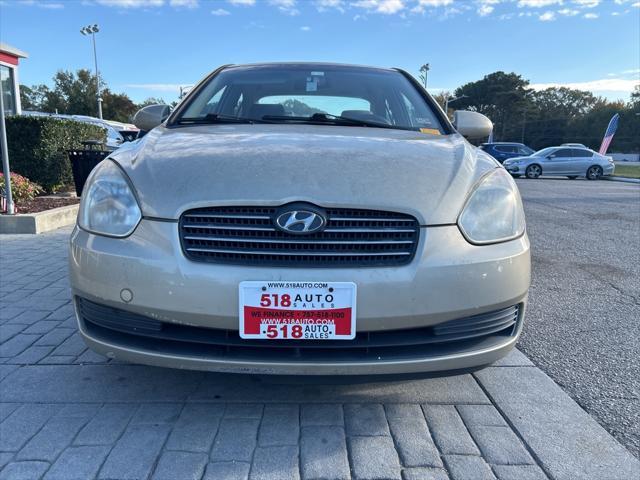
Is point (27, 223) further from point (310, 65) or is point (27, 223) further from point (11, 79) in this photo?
point (11, 79)

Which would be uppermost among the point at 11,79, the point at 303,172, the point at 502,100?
the point at 502,100

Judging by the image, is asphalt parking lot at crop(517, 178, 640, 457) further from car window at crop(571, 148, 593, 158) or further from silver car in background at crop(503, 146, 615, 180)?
car window at crop(571, 148, 593, 158)

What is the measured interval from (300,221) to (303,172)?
235 millimetres

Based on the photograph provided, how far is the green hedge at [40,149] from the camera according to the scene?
826cm

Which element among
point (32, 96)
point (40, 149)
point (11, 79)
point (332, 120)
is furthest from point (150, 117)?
point (32, 96)

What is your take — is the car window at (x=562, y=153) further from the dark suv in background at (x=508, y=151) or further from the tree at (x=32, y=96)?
the tree at (x=32, y=96)

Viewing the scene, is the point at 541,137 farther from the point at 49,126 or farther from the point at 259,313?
the point at 259,313

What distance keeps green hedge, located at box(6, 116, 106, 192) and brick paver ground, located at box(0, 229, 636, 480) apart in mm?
6670

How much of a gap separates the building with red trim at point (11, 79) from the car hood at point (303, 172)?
16416 mm

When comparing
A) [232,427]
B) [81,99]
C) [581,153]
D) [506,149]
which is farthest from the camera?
[81,99]

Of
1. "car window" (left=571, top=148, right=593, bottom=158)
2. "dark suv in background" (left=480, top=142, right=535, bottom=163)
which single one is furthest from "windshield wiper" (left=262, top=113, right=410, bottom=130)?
"dark suv in background" (left=480, top=142, right=535, bottom=163)

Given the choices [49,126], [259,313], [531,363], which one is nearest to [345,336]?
[259,313]

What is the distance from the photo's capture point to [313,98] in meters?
3.13

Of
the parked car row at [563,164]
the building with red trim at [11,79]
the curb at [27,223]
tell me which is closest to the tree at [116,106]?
the building with red trim at [11,79]
